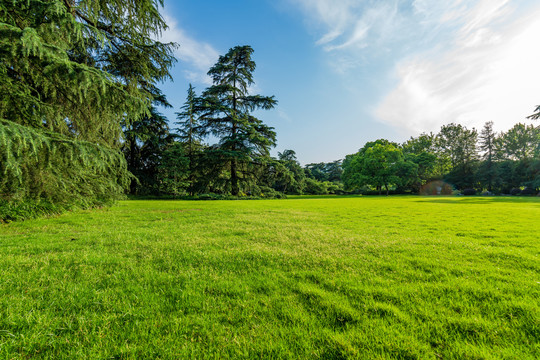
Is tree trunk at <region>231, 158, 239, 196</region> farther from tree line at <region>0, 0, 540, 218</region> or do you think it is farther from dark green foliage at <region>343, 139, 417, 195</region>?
dark green foliage at <region>343, 139, 417, 195</region>

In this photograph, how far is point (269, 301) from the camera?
2838 millimetres

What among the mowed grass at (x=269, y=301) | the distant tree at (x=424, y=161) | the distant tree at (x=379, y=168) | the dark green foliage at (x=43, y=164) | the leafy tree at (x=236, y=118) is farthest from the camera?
the distant tree at (x=424, y=161)

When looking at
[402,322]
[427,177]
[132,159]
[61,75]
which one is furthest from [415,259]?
[427,177]

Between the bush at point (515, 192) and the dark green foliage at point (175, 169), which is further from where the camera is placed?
the bush at point (515, 192)

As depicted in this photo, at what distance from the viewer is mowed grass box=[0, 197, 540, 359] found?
6.68ft

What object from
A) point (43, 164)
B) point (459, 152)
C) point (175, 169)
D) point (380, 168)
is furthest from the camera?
point (459, 152)

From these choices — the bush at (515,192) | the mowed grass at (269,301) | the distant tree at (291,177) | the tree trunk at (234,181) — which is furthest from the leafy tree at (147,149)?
the bush at (515,192)

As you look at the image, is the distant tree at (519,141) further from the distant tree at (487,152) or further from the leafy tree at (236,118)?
the leafy tree at (236,118)

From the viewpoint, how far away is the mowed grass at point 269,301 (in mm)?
2035

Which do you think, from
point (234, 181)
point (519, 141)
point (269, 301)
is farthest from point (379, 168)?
point (269, 301)

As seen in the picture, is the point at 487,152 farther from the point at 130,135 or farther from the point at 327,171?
the point at 130,135

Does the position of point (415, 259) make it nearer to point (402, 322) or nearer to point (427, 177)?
point (402, 322)

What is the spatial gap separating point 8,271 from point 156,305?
3.17 m

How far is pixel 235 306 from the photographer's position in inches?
109
